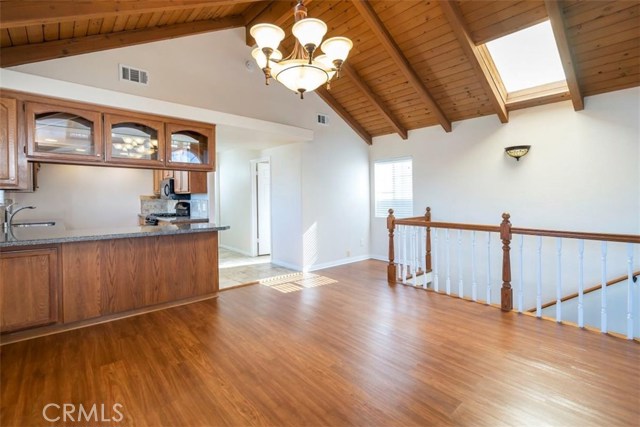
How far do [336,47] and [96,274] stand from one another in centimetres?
314

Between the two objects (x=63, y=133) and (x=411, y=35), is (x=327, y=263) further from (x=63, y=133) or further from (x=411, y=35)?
(x=63, y=133)

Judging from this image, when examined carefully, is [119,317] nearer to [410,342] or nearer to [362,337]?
[362,337]

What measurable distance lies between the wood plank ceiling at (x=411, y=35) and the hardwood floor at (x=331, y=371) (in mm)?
2526

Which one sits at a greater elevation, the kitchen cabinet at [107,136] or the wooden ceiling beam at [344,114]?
the wooden ceiling beam at [344,114]

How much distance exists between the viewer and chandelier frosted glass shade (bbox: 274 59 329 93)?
7.95 ft

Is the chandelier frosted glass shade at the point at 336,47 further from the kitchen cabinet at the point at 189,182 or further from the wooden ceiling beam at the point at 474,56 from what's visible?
the kitchen cabinet at the point at 189,182

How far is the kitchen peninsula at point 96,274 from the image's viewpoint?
272 centimetres

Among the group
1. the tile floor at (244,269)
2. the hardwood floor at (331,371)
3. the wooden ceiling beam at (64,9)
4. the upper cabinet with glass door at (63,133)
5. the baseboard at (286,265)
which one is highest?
the wooden ceiling beam at (64,9)

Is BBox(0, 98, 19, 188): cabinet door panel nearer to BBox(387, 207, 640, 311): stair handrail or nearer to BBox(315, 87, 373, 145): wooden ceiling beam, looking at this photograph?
BBox(315, 87, 373, 145): wooden ceiling beam

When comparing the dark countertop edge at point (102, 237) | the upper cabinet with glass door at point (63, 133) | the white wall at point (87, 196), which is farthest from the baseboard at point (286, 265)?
the upper cabinet with glass door at point (63, 133)

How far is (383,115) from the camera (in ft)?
18.1

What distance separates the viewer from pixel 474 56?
12.1ft

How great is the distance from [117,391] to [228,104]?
3.50 metres

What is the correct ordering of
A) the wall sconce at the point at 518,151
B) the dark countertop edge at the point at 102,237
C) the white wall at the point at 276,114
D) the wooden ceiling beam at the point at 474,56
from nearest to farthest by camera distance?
the dark countertop edge at the point at 102,237 → the wooden ceiling beam at the point at 474,56 → the white wall at the point at 276,114 → the wall sconce at the point at 518,151
